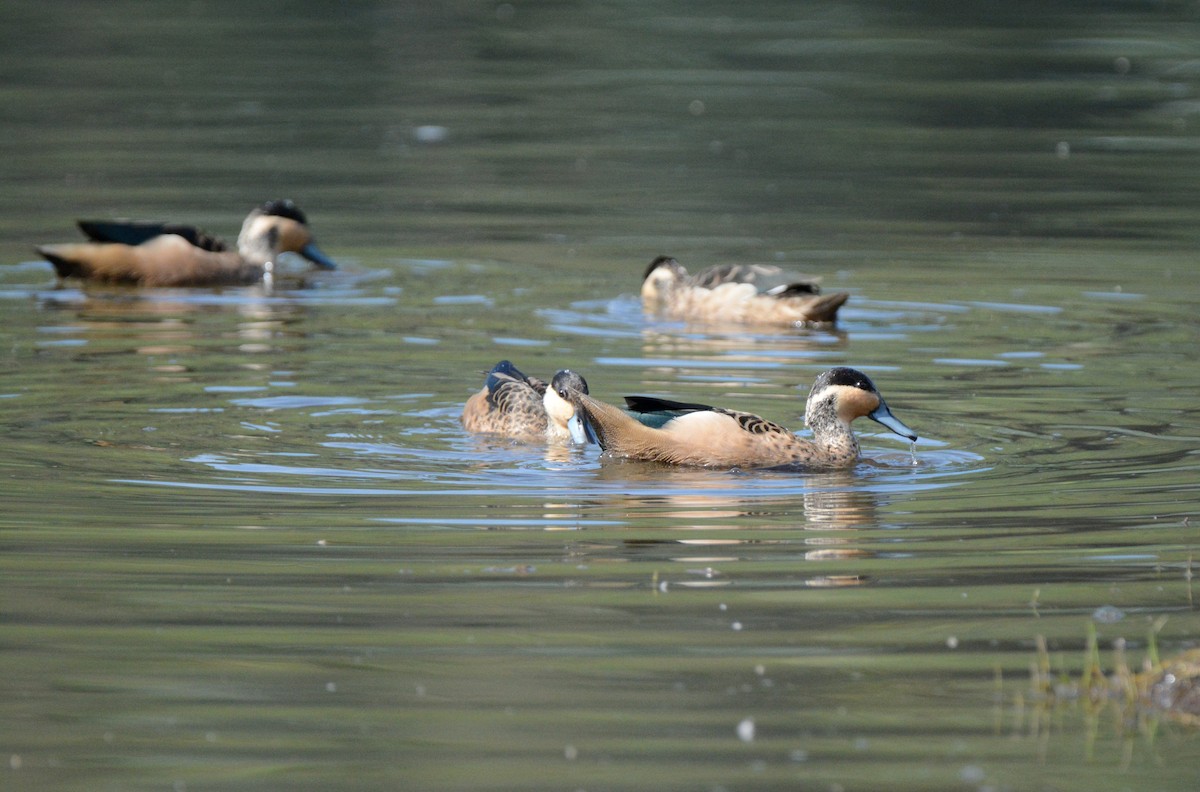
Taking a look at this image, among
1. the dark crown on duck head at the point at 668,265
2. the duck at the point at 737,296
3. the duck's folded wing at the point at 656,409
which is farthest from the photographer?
Answer: the dark crown on duck head at the point at 668,265

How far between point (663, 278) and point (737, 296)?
22.7 inches

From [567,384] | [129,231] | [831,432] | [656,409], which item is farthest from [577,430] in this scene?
[129,231]

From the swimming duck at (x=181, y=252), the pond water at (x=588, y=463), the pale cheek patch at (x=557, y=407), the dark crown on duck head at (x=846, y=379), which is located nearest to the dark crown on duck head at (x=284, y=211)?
the swimming duck at (x=181, y=252)

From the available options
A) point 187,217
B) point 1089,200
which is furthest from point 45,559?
point 1089,200

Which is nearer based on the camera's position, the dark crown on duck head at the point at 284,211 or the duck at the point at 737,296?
the duck at the point at 737,296

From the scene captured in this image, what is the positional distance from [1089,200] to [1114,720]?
1488 cm

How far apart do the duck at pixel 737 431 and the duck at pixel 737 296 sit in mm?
4521

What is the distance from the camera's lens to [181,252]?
16578 millimetres

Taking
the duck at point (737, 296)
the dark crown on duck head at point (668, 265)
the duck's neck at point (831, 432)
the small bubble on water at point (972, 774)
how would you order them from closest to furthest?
1. the small bubble on water at point (972, 774)
2. the duck's neck at point (831, 432)
3. the duck at point (737, 296)
4. the dark crown on duck head at point (668, 265)

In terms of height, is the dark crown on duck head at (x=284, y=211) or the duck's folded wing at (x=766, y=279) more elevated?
the dark crown on duck head at (x=284, y=211)

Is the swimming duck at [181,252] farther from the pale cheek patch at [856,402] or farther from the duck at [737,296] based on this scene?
the pale cheek patch at [856,402]

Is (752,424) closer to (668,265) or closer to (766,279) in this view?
(766,279)

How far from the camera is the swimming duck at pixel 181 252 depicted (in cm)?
1620

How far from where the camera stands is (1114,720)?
18.7 ft
